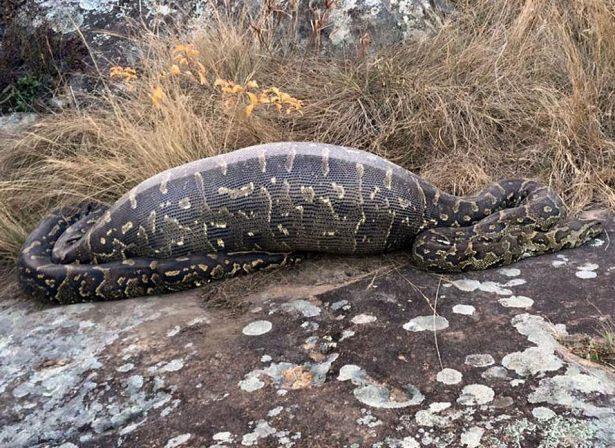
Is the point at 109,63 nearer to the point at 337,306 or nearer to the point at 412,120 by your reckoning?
the point at 412,120

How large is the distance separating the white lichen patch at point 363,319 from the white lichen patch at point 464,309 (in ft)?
1.67

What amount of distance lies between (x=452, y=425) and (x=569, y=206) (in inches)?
123

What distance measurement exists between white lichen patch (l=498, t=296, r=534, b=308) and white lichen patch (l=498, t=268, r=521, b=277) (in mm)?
383

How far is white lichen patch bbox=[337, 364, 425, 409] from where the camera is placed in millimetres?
3391

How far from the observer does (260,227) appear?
506 cm

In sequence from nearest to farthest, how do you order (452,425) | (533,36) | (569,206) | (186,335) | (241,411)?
(452,425) < (241,411) < (186,335) < (569,206) < (533,36)

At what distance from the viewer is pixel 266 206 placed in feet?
16.5

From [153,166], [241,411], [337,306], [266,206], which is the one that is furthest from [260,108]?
[241,411]

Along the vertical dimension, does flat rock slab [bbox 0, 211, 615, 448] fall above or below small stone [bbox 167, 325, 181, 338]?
below

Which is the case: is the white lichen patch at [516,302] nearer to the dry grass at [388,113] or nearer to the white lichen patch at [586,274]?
the white lichen patch at [586,274]

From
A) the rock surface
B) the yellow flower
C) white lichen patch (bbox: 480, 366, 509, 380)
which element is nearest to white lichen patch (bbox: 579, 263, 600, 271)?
white lichen patch (bbox: 480, 366, 509, 380)

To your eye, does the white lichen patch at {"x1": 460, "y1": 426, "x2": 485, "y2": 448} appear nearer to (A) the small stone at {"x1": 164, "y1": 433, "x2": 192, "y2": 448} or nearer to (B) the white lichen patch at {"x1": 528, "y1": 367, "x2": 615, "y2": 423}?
(B) the white lichen patch at {"x1": 528, "y1": 367, "x2": 615, "y2": 423}

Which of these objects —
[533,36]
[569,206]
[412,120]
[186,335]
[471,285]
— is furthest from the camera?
[533,36]

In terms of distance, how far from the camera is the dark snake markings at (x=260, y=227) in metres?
4.97
